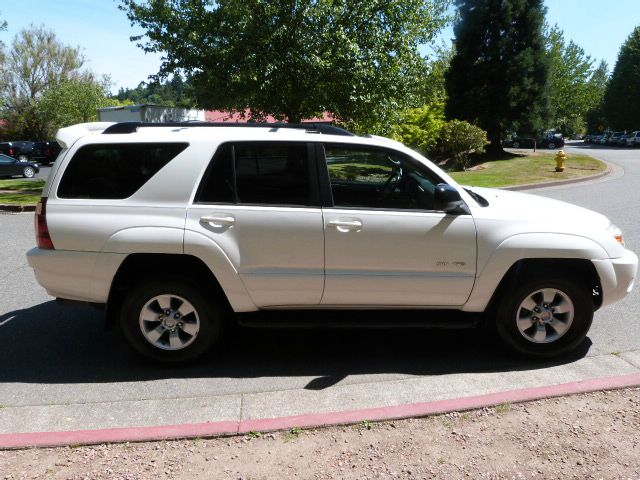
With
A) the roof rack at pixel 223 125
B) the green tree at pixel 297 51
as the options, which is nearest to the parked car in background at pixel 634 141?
the green tree at pixel 297 51

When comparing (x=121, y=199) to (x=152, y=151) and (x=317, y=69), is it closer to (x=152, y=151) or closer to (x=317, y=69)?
(x=152, y=151)

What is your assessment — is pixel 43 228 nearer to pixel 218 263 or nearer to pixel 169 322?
pixel 169 322

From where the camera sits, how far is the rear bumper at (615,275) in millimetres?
3887

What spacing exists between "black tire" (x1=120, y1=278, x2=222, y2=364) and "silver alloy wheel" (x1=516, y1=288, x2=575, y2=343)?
234 centimetres

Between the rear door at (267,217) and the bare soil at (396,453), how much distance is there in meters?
1.12

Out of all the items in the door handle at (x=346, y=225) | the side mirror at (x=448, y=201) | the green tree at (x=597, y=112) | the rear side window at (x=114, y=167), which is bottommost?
the door handle at (x=346, y=225)

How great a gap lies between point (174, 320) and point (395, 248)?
1.75m

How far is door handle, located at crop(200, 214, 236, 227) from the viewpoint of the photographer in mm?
3768

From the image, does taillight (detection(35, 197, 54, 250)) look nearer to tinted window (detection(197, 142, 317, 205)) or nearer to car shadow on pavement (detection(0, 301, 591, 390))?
car shadow on pavement (detection(0, 301, 591, 390))

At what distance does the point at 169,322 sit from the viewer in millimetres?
3912

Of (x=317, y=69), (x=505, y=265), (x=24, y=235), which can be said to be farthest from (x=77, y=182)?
(x=317, y=69)

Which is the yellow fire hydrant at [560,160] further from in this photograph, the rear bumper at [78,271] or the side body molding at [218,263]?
the rear bumper at [78,271]

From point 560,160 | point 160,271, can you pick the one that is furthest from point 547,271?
point 560,160

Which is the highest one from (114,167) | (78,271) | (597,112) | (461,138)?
(597,112)
